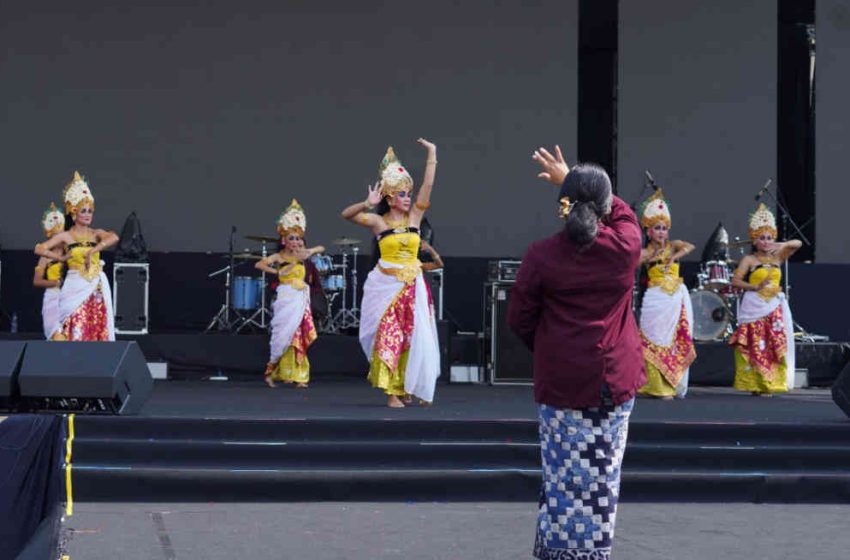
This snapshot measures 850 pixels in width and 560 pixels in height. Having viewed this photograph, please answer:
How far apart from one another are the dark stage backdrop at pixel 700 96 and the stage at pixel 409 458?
581 centimetres

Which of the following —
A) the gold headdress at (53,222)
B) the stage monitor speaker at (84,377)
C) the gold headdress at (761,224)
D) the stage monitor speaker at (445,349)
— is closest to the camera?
the stage monitor speaker at (84,377)

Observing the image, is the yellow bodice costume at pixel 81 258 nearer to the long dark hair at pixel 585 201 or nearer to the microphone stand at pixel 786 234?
the microphone stand at pixel 786 234

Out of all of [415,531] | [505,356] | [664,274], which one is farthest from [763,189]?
[415,531]

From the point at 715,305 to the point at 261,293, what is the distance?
4101 mm

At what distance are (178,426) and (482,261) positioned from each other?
6420 mm

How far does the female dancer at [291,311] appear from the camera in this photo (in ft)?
38.5

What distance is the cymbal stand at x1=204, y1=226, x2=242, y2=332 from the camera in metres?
13.5

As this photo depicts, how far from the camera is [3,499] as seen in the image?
441 centimetres

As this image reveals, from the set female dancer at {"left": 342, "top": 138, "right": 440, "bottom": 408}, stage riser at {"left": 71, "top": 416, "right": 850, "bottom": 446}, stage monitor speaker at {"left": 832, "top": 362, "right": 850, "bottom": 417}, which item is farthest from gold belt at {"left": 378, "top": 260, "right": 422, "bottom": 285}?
stage monitor speaker at {"left": 832, "top": 362, "right": 850, "bottom": 417}

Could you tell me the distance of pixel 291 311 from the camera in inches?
462

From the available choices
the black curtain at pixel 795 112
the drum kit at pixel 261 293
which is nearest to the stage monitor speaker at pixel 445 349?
the drum kit at pixel 261 293

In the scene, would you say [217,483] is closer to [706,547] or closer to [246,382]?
[706,547]

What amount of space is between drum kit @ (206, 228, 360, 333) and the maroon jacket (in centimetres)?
850

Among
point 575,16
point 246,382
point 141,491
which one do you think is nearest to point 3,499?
point 141,491
